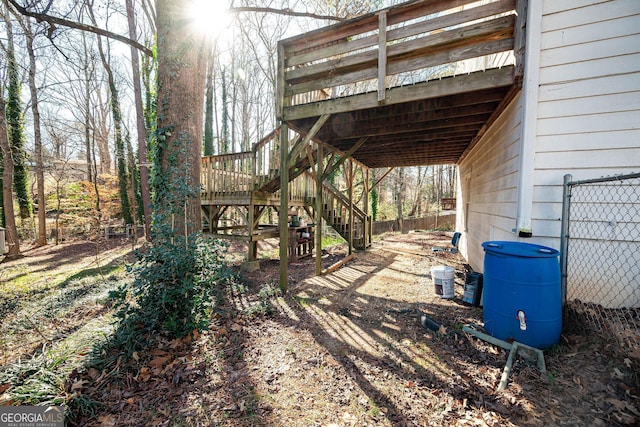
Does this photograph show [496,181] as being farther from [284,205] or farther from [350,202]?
[350,202]

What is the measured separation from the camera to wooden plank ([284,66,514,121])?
10.1 ft

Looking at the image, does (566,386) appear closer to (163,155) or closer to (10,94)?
(163,155)

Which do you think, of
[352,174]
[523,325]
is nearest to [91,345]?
[523,325]

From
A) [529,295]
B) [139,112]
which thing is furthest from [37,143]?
[529,295]

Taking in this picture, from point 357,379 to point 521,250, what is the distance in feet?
6.46

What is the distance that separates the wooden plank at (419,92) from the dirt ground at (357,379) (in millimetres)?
2806

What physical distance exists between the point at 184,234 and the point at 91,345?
54.7 inches

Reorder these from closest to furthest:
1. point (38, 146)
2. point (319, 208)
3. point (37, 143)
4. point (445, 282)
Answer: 1. point (445, 282)
2. point (319, 208)
3. point (37, 143)
4. point (38, 146)

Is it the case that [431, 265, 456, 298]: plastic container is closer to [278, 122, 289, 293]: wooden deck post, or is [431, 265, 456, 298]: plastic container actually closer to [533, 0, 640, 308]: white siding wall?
[533, 0, 640, 308]: white siding wall

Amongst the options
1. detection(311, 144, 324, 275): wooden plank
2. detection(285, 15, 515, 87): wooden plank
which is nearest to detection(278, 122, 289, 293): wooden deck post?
detection(311, 144, 324, 275): wooden plank

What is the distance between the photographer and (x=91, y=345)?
259 centimetres

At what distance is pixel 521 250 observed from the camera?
2451 mm

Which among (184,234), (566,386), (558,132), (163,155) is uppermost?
(558,132)

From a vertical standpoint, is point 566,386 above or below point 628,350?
below
